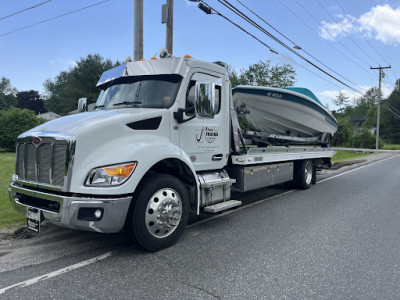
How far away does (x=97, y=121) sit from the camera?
388 centimetres

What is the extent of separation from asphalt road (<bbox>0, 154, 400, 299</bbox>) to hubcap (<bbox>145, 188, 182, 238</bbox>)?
30cm

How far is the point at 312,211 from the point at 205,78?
3568mm

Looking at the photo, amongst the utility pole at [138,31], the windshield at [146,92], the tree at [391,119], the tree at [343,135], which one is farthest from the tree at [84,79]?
the tree at [391,119]

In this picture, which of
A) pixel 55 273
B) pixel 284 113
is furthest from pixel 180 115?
pixel 284 113

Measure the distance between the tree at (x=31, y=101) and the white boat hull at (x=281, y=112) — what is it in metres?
79.0

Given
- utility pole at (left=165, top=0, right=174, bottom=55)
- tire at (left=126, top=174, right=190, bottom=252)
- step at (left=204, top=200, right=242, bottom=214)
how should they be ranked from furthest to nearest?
utility pole at (left=165, top=0, right=174, bottom=55)
step at (left=204, top=200, right=242, bottom=214)
tire at (left=126, top=174, right=190, bottom=252)

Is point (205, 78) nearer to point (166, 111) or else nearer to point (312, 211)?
point (166, 111)

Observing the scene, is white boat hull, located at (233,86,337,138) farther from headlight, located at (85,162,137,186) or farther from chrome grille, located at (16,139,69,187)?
chrome grille, located at (16,139,69,187)

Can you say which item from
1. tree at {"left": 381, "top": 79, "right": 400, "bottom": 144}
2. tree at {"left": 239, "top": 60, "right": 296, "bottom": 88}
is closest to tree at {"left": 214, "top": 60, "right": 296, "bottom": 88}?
tree at {"left": 239, "top": 60, "right": 296, "bottom": 88}

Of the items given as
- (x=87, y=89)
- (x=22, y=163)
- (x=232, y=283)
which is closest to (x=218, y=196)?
(x=232, y=283)

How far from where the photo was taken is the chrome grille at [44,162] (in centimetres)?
363

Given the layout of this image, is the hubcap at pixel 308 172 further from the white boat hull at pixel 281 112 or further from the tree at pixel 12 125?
the tree at pixel 12 125

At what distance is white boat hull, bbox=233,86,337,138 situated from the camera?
8609 millimetres

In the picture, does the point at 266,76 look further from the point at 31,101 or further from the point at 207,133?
the point at 31,101
